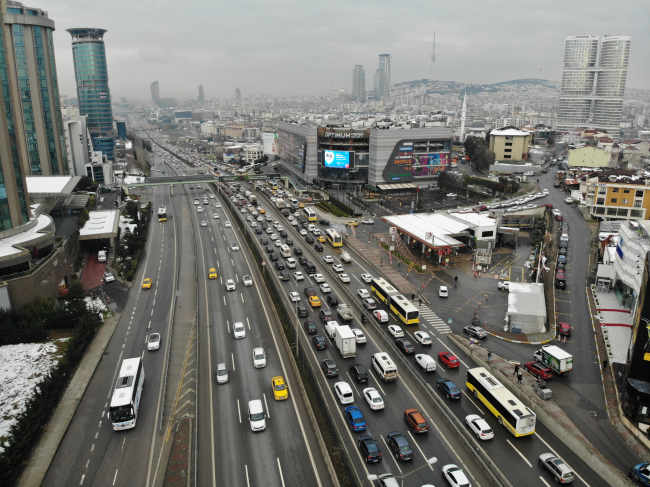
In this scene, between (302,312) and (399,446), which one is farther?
(302,312)

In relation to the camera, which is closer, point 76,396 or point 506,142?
point 76,396

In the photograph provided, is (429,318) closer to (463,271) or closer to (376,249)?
(463,271)

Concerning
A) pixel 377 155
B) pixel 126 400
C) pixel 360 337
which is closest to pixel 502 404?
pixel 360 337

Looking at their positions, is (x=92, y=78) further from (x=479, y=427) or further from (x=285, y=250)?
(x=479, y=427)

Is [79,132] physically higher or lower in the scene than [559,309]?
higher

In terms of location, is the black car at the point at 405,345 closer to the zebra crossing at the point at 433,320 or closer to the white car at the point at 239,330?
the zebra crossing at the point at 433,320

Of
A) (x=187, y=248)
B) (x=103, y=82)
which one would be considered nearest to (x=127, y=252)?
(x=187, y=248)
